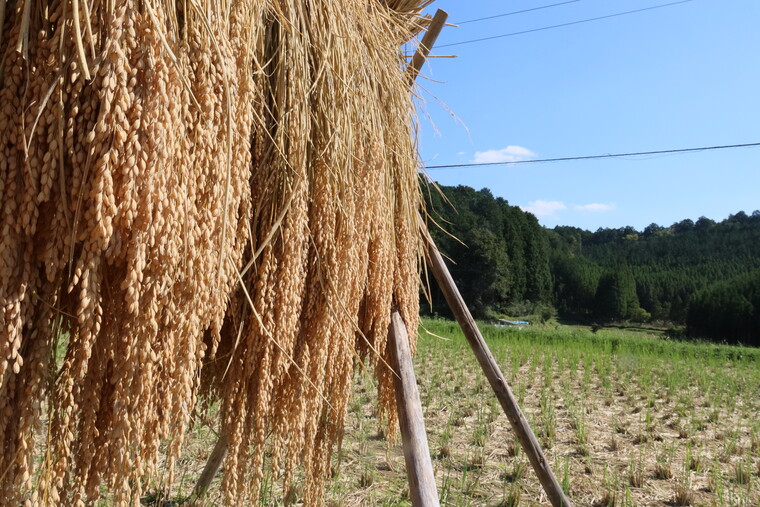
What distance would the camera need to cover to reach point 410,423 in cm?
261

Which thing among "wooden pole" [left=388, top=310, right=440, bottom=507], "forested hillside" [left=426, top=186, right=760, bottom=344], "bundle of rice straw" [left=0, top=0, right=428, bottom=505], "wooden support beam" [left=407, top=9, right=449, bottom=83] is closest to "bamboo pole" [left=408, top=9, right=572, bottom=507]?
"wooden pole" [left=388, top=310, right=440, bottom=507]

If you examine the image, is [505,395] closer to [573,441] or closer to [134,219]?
[134,219]

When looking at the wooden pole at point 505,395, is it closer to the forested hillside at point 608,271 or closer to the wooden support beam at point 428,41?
the wooden support beam at point 428,41

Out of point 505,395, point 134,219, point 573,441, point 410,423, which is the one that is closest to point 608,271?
point 573,441

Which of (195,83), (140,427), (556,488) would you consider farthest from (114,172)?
(556,488)

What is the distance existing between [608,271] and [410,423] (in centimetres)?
7132

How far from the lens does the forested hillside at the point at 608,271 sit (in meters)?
50.0

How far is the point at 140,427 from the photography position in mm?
1221

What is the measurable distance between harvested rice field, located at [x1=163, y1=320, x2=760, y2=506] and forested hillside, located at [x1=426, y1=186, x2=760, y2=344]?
38.3 metres

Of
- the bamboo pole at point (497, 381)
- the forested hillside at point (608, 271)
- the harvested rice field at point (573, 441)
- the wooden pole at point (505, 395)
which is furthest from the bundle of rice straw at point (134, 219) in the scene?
the forested hillside at point (608, 271)

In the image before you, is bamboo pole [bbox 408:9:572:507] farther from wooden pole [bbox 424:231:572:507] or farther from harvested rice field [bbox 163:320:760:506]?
harvested rice field [bbox 163:320:760:506]

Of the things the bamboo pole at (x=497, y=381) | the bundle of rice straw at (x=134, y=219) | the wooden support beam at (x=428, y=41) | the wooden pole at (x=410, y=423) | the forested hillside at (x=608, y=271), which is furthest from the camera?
the forested hillside at (x=608, y=271)

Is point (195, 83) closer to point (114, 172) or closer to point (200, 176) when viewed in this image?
point (200, 176)

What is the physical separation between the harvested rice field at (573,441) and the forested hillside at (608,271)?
3832 centimetres
